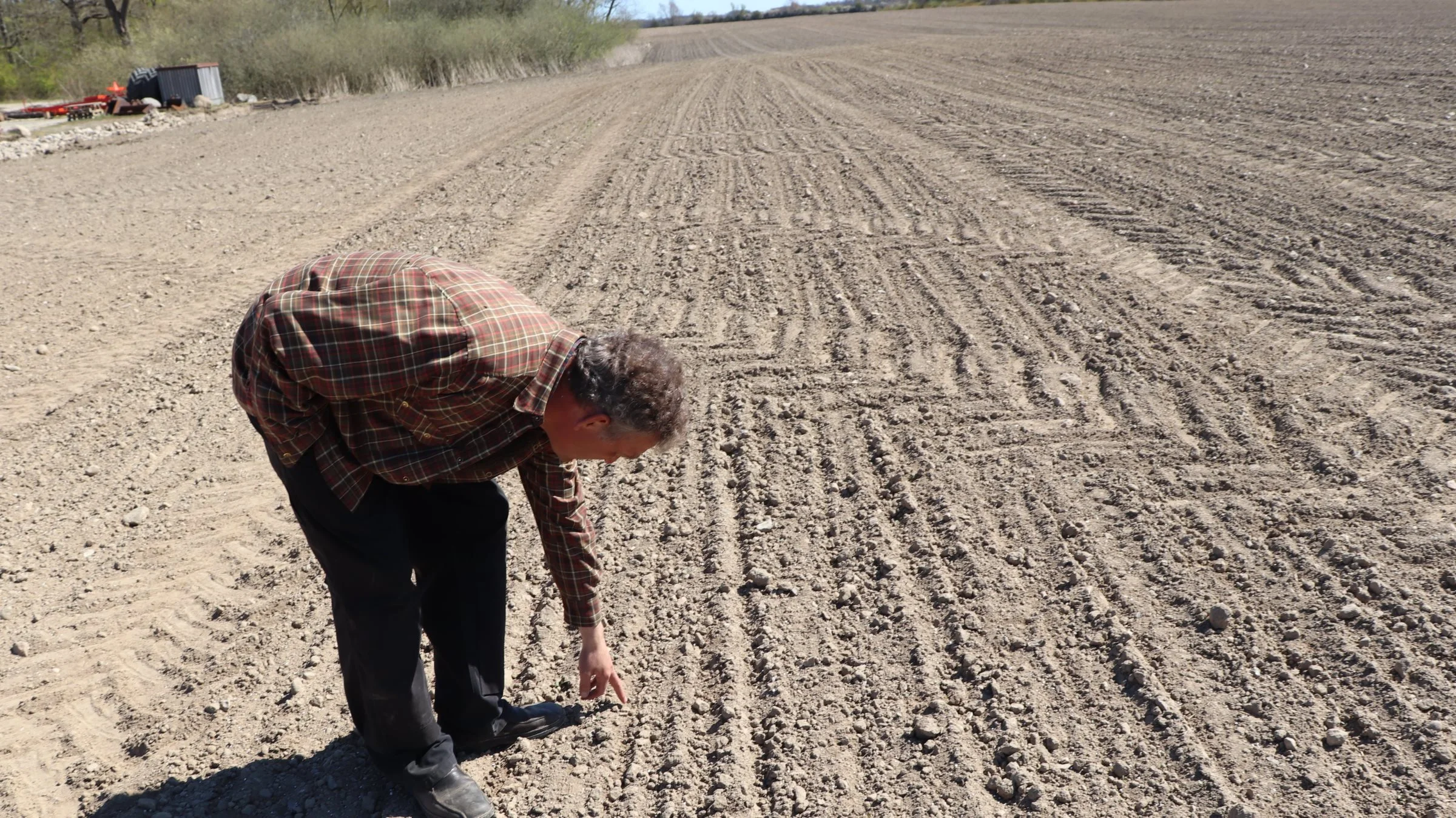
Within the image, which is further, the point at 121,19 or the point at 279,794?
the point at 121,19

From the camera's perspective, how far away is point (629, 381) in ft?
7.76

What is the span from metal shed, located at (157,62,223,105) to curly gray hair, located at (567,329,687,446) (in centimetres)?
2637

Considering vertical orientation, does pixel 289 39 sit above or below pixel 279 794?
above

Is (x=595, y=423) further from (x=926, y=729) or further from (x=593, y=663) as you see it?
(x=926, y=729)

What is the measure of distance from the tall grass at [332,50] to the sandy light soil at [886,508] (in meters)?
19.9

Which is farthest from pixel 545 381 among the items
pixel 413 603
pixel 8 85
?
pixel 8 85

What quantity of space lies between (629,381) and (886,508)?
2356mm

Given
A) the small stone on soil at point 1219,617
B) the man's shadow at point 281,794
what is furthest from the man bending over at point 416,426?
the small stone on soil at point 1219,617

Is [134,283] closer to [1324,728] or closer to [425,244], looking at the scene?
[425,244]

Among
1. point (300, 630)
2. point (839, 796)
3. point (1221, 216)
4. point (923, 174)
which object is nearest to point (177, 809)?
point (300, 630)

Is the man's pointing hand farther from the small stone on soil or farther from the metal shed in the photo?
the metal shed

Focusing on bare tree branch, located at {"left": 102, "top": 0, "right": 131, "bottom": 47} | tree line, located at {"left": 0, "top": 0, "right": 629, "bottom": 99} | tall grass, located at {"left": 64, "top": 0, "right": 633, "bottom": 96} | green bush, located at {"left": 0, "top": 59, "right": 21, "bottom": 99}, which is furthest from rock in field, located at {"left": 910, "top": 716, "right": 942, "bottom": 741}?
bare tree branch, located at {"left": 102, "top": 0, "right": 131, "bottom": 47}

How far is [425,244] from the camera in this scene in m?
9.38

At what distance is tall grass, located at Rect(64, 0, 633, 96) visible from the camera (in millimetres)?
28594
